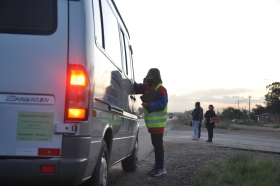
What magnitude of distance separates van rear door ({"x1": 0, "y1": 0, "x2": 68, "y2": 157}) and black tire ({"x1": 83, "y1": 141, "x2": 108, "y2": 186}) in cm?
109

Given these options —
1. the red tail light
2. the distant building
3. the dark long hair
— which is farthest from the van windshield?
the distant building

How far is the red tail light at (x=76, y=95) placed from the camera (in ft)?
15.7

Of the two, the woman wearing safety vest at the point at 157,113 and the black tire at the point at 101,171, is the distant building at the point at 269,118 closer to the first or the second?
the woman wearing safety vest at the point at 157,113

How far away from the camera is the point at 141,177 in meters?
9.14

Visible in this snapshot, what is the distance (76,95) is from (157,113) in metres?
4.38

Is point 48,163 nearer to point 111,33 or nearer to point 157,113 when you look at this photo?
point 111,33

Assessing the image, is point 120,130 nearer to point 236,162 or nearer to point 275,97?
point 236,162

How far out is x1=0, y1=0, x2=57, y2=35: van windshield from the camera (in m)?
4.95

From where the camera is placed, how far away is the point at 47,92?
481 centimetres

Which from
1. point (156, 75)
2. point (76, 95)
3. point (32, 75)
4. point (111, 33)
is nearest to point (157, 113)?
point (156, 75)

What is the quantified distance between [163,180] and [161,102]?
57.1 inches

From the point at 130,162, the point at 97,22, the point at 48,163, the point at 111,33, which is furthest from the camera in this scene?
the point at 130,162

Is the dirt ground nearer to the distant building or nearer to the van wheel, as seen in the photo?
the van wheel

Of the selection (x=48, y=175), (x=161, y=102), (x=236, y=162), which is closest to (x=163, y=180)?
(x=161, y=102)
